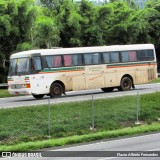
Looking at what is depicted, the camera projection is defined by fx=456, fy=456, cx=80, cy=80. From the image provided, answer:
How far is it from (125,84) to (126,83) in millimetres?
101

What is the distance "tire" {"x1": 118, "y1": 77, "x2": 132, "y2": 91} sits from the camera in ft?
98.6

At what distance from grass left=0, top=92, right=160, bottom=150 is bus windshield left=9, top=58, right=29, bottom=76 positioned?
19.8 feet

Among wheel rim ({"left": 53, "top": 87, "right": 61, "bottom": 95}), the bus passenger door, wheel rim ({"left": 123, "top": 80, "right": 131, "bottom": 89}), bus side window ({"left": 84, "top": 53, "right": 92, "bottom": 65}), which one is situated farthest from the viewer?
wheel rim ({"left": 123, "top": 80, "right": 131, "bottom": 89})

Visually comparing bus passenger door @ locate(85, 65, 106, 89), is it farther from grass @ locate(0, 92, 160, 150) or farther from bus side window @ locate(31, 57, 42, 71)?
grass @ locate(0, 92, 160, 150)

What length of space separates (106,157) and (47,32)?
91.4 ft

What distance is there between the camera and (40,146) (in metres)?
15.1

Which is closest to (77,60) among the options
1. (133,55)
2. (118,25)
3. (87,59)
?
(87,59)

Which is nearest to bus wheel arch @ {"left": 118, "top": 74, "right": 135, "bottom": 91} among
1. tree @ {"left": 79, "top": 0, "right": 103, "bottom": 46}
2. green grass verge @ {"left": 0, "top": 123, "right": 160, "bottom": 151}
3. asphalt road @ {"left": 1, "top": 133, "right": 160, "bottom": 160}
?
green grass verge @ {"left": 0, "top": 123, "right": 160, "bottom": 151}

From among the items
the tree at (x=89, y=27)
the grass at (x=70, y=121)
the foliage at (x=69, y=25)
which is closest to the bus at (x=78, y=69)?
the grass at (x=70, y=121)

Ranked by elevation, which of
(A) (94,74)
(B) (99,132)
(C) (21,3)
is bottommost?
(B) (99,132)

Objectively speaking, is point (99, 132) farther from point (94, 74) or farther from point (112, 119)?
point (94, 74)

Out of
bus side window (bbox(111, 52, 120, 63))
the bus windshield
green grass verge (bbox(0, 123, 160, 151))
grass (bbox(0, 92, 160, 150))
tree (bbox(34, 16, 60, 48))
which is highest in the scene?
tree (bbox(34, 16, 60, 48))

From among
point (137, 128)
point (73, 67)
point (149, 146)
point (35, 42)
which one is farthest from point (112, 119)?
point (35, 42)

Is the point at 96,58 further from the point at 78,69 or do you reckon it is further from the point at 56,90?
the point at 56,90
